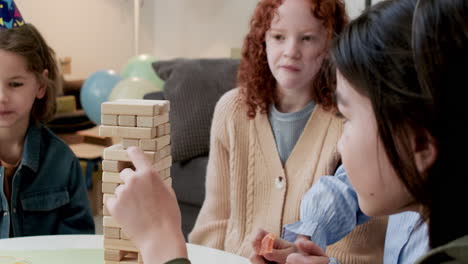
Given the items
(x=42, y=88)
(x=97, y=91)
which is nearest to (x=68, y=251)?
(x=42, y=88)

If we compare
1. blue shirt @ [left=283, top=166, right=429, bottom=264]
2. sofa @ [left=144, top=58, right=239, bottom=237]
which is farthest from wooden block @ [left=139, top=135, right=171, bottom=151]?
sofa @ [left=144, top=58, right=239, bottom=237]

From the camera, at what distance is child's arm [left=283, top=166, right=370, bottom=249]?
4.07 feet

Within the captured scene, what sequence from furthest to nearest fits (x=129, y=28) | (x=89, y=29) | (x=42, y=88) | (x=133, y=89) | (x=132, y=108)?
(x=129, y=28), (x=89, y=29), (x=133, y=89), (x=42, y=88), (x=132, y=108)

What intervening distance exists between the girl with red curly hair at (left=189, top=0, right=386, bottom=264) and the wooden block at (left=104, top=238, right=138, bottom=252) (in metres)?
0.60

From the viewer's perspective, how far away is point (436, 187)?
0.78m

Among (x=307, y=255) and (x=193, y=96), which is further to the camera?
(x=193, y=96)

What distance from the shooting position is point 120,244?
41.3 inches

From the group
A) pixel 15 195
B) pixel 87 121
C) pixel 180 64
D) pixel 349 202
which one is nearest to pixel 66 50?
pixel 87 121

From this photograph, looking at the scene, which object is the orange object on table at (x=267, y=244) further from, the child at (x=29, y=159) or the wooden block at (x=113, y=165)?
the child at (x=29, y=159)

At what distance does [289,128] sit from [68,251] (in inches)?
28.9

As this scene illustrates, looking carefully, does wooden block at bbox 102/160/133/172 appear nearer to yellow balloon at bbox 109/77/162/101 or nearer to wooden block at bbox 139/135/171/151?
wooden block at bbox 139/135/171/151

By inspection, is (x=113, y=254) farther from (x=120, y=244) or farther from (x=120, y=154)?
(x=120, y=154)

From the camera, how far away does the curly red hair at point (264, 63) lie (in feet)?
5.33

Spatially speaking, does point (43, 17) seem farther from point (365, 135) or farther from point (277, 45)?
point (365, 135)
